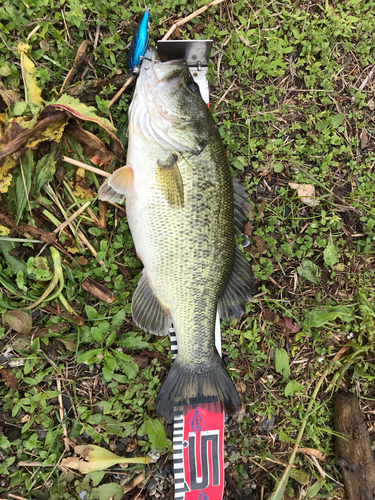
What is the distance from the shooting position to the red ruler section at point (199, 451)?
2.19m

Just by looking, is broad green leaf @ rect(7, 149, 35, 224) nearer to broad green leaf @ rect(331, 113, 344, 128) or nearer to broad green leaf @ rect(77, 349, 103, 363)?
broad green leaf @ rect(77, 349, 103, 363)

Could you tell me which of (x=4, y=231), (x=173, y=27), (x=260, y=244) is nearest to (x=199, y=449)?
(x=260, y=244)

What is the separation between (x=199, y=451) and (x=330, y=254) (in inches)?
70.1

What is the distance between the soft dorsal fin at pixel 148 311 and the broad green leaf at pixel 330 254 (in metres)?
1.37

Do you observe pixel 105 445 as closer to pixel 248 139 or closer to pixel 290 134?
pixel 248 139

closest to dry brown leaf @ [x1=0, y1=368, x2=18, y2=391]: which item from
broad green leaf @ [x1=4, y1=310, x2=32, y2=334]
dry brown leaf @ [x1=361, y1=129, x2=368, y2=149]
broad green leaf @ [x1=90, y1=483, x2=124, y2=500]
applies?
broad green leaf @ [x1=4, y1=310, x2=32, y2=334]

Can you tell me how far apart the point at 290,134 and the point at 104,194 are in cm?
162

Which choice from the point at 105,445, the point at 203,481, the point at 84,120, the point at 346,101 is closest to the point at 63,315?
the point at 105,445

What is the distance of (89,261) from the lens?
2.27 metres

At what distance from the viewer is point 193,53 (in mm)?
2320

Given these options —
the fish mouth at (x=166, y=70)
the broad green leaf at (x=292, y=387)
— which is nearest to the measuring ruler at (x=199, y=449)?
the broad green leaf at (x=292, y=387)

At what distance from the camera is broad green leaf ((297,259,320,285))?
260 cm

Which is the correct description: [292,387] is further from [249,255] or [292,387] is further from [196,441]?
[249,255]

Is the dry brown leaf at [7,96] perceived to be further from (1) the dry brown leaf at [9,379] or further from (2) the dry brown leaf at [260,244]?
(2) the dry brown leaf at [260,244]
